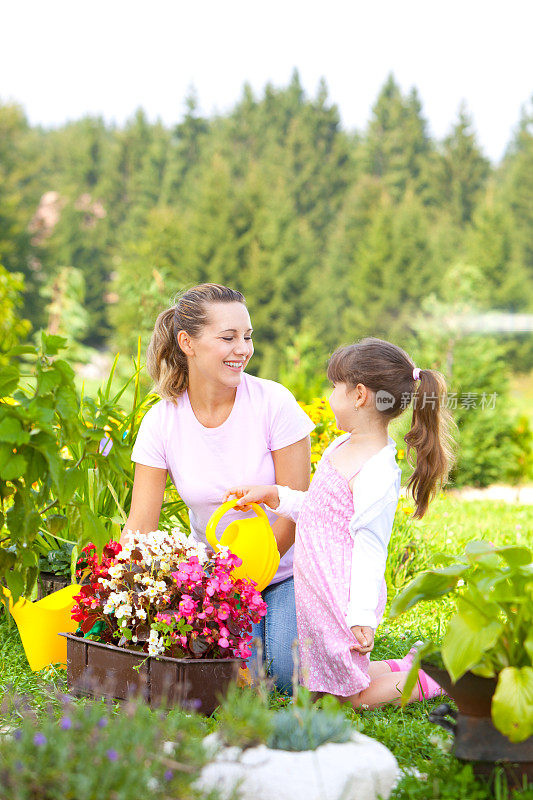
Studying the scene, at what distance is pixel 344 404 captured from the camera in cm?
248

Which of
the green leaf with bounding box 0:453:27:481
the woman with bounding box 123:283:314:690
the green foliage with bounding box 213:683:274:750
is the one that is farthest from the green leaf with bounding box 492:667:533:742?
the woman with bounding box 123:283:314:690

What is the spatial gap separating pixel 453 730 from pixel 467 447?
20.6 ft

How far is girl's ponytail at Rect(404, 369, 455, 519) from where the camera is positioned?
2479mm

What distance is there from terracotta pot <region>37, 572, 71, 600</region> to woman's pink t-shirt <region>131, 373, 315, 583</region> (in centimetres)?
67

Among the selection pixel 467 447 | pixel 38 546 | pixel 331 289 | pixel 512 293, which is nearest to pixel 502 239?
pixel 512 293

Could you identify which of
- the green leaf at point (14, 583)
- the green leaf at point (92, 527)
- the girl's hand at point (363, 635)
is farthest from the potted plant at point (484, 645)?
the green leaf at point (14, 583)

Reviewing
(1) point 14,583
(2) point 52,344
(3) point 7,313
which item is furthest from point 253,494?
(3) point 7,313

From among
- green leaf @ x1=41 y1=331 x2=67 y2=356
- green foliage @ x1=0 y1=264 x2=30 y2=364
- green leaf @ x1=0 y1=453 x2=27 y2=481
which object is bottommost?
green leaf @ x1=0 y1=453 x2=27 y2=481

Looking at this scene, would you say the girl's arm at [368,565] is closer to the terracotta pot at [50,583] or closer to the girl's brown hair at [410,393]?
the girl's brown hair at [410,393]

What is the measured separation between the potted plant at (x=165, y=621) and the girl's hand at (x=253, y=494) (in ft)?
0.69

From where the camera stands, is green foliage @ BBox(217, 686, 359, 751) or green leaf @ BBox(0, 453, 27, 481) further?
green leaf @ BBox(0, 453, 27, 481)

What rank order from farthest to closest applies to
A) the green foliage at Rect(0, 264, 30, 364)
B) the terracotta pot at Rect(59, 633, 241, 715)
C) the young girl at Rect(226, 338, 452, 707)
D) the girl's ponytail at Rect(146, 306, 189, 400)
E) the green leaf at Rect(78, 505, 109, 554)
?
the green foliage at Rect(0, 264, 30, 364)
the girl's ponytail at Rect(146, 306, 189, 400)
the young girl at Rect(226, 338, 452, 707)
the terracotta pot at Rect(59, 633, 241, 715)
the green leaf at Rect(78, 505, 109, 554)

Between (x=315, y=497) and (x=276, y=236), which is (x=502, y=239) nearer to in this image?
(x=276, y=236)

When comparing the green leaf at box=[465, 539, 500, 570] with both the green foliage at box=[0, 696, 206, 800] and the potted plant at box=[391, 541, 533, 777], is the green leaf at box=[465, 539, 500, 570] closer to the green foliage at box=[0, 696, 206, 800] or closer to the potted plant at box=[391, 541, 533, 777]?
the potted plant at box=[391, 541, 533, 777]
